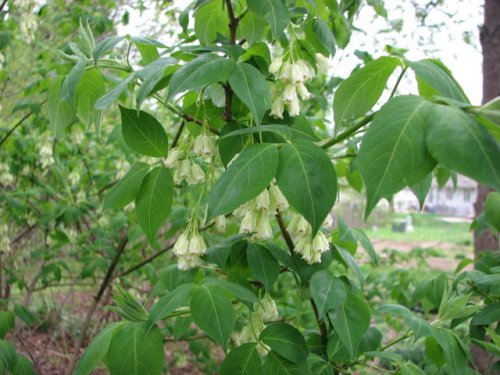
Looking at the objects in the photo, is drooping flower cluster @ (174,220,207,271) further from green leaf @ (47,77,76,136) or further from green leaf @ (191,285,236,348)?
green leaf @ (47,77,76,136)

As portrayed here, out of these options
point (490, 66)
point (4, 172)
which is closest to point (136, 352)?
point (4, 172)

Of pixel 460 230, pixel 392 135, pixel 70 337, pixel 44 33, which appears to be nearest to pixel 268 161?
pixel 392 135

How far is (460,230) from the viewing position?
22.0m

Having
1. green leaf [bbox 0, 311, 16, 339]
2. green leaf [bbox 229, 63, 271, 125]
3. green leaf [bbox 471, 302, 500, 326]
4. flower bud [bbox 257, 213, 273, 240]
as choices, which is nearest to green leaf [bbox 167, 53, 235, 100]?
green leaf [bbox 229, 63, 271, 125]

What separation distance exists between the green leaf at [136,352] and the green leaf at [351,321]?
417 mm

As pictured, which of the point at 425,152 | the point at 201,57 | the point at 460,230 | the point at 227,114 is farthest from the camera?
the point at 460,230

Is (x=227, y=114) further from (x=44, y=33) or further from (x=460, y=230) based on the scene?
(x=460, y=230)

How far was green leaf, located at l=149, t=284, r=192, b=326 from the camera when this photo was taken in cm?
109

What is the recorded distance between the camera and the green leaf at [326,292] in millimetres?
1135

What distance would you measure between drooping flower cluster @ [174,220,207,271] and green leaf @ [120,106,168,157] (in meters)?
0.21

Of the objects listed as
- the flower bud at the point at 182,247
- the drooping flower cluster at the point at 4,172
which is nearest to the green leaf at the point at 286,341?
the flower bud at the point at 182,247

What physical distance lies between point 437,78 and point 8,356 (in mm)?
1727

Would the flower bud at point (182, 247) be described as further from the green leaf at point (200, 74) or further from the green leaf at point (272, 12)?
the green leaf at point (272, 12)

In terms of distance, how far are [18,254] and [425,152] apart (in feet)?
14.0
